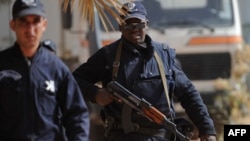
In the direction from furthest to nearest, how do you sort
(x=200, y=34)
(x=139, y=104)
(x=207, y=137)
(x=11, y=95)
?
(x=200, y=34), (x=207, y=137), (x=139, y=104), (x=11, y=95)

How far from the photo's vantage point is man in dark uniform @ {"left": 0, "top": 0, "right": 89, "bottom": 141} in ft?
10.4

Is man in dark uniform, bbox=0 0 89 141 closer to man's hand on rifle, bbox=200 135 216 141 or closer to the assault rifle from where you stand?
the assault rifle

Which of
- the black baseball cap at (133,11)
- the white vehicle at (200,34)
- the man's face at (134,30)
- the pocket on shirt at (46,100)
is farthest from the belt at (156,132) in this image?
the white vehicle at (200,34)

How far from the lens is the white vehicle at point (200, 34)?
8656mm

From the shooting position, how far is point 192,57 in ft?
29.3

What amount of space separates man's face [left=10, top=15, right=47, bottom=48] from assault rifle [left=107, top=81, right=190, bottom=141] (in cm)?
88

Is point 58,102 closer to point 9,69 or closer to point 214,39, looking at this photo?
point 9,69

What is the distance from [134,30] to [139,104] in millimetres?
482

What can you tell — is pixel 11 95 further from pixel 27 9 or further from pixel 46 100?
pixel 27 9

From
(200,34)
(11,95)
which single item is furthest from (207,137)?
(200,34)

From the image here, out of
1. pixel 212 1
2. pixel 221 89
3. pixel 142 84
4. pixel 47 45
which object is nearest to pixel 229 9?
pixel 212 1

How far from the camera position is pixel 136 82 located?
4.13 m

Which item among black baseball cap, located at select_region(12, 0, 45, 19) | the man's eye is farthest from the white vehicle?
black baseball cap, located at select_region(12, 0, 45, 19)

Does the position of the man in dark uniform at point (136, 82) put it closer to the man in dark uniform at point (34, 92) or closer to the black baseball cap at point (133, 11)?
the black baseball cap at point (133, 11)
